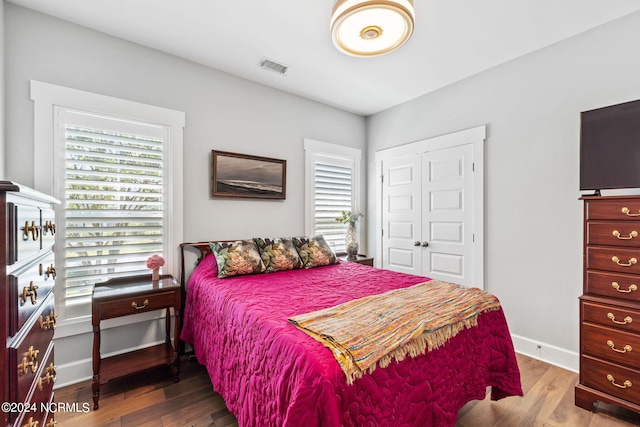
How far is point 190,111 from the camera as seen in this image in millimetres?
2812

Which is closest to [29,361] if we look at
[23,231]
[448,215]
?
[23,231]

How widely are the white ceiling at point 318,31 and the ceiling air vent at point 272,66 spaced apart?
0.18 feet

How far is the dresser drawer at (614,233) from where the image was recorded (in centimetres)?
180

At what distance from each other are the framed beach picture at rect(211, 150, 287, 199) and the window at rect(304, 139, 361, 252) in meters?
0.46

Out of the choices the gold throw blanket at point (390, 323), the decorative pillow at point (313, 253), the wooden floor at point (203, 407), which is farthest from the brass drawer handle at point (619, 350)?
the decorative pillow at point (313, 253)

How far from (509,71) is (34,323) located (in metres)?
3.92

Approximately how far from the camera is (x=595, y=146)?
78.1 inches

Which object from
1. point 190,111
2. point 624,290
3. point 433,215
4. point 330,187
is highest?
point 190,111

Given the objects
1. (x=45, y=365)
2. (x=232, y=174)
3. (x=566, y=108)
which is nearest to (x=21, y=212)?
(x=45, y=365)

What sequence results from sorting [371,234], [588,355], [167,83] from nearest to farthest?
1. [588,355]
2. [167,83]
3. [371,234]

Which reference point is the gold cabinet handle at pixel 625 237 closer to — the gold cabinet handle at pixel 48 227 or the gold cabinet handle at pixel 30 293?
the gold cabinet handle at pixel 30 293

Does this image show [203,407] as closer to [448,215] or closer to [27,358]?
[27,358]

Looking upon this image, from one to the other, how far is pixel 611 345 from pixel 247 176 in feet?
10.8

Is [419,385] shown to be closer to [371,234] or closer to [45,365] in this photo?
[45,365]
